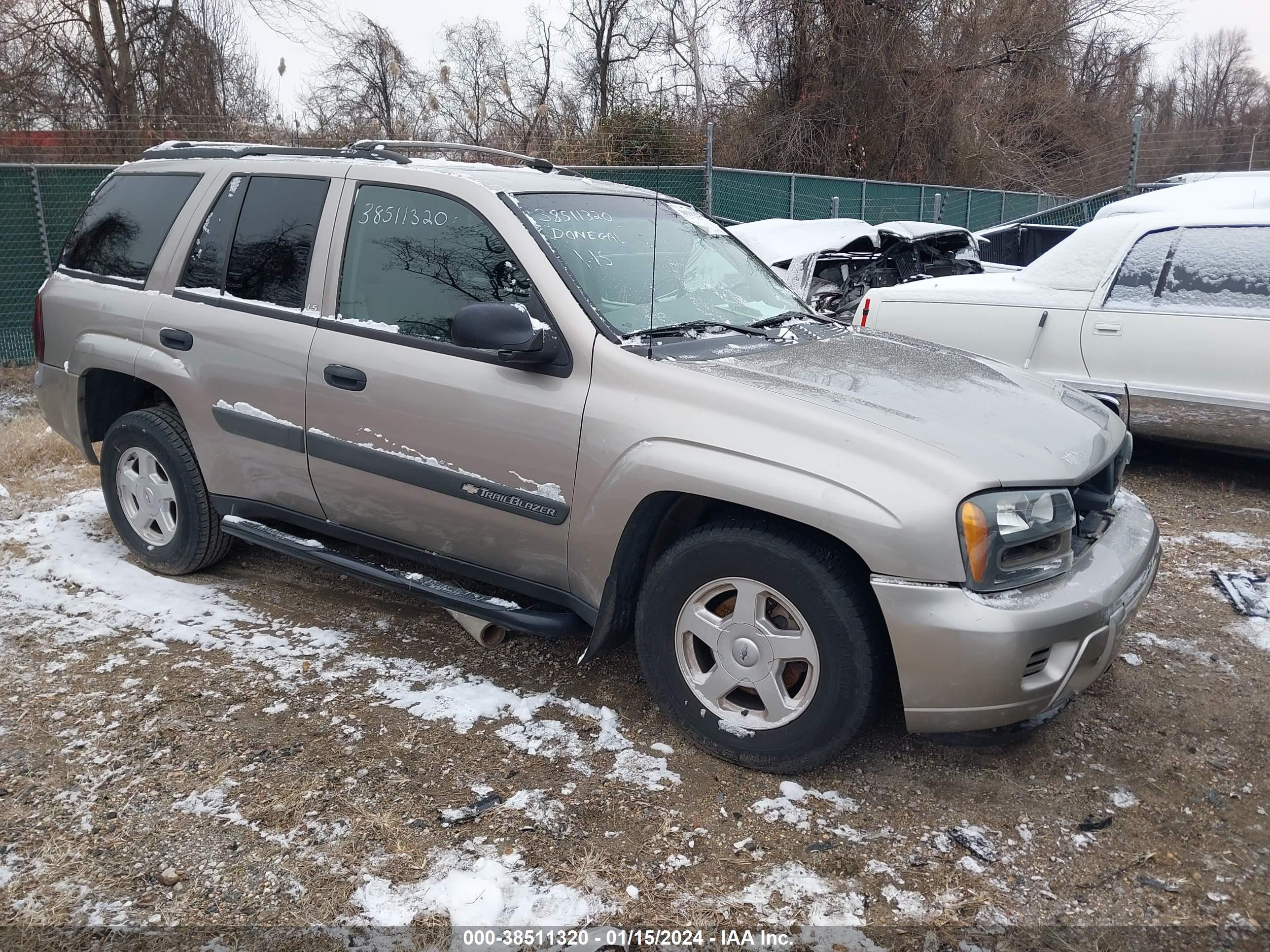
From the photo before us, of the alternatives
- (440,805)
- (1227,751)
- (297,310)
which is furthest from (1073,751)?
(297,310)

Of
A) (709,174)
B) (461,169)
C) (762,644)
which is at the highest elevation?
(709,174)

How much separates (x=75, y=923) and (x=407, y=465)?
1660 mm

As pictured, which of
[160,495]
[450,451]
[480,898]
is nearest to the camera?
[480,898]

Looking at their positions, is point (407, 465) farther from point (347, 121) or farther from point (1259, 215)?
point (347, 121)

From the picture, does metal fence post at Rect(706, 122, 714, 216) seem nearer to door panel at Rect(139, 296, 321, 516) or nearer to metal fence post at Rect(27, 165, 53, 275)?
metal fence post at Rect(27, 165, 53, 275)

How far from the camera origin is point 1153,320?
5637 millimetres

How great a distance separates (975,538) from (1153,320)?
388 centimetres

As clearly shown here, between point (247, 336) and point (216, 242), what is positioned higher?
point (216, 242)

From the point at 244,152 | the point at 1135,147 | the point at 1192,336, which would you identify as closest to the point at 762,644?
the point at 244,152

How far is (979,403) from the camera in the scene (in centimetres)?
307

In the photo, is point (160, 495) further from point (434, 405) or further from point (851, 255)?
point (851, 255)

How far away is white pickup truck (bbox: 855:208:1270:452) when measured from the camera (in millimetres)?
5379

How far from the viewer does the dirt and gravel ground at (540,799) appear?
243 centimetres

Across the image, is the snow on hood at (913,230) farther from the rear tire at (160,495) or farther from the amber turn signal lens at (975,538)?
the amber turn signal lens at (975,538)
